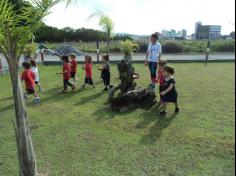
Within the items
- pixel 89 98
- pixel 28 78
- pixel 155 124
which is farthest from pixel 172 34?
pixel 155 124

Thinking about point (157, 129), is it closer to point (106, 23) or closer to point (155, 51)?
point (155, 51)

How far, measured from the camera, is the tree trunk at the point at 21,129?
11.5 ft

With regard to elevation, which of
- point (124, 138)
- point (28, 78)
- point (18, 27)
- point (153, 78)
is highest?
point (18, 27)

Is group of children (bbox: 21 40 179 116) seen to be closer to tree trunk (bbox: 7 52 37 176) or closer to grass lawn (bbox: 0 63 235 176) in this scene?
grass lawn (bbox: 0 63 235 176)

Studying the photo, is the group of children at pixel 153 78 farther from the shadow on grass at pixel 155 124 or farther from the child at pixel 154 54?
the shadow on grass at pixel 155 124

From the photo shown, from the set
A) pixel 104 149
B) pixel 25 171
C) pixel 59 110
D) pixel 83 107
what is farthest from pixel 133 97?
pixel 25 171

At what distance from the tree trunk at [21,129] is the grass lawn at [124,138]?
1.72ft

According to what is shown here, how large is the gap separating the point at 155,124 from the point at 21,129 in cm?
312

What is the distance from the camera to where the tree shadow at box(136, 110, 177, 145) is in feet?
17.7

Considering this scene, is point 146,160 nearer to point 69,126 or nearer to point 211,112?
point 69,126

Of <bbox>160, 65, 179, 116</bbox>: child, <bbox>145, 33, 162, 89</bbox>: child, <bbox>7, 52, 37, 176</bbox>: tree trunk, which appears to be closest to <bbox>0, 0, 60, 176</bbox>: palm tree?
<bbox>7, 52, 37, 176</bbox>: tree trunk

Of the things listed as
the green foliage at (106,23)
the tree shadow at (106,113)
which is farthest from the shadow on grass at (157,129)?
the green foliage at (106,23)

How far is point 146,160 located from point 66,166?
1.12m

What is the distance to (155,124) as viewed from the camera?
6.23m
